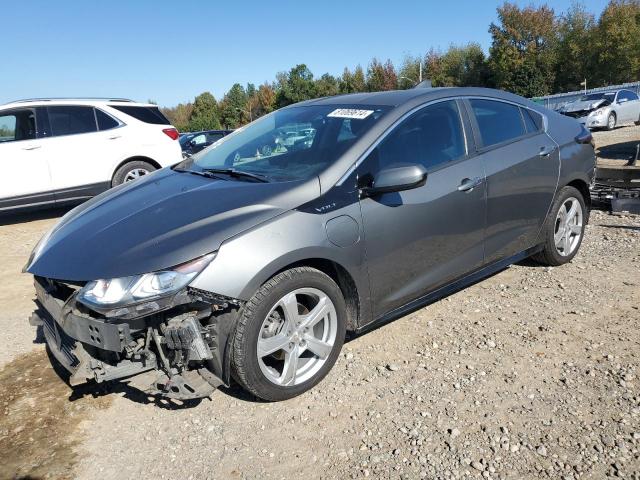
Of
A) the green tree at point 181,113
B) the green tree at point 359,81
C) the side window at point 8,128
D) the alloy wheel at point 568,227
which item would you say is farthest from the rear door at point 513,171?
the green tree at point 181,113

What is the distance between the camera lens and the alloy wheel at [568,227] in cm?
456

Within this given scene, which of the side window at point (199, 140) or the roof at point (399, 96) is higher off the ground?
the roof at point (399, 96)

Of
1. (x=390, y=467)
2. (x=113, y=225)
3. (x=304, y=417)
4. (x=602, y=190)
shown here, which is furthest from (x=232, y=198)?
(x=602, y=190)

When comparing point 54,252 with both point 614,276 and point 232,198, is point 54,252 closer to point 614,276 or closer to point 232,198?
point 232,198

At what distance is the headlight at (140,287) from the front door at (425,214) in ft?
3.50

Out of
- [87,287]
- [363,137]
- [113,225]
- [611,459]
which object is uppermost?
[363,137]

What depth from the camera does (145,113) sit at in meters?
8.48

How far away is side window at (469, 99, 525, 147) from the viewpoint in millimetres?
3830

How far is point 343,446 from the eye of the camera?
2531mm

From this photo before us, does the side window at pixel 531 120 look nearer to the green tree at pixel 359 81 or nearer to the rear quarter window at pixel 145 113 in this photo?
the rear quarter window at pixel 145 113

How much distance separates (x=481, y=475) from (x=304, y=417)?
95cm

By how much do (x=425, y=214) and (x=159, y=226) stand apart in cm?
162

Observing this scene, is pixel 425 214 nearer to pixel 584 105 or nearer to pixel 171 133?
pixel 171 133

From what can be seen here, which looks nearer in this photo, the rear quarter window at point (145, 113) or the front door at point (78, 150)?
the front door at point (78, 150)
